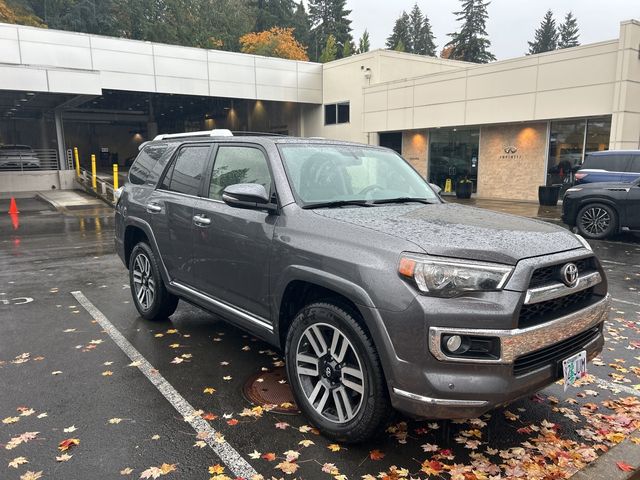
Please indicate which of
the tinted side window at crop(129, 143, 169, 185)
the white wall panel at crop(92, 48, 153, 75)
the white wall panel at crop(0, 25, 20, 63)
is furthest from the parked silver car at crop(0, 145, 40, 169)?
the tinted side window at crop(129, 143, 169, 185)

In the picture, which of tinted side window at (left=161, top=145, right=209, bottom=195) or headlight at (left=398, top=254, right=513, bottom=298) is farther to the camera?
tinted side window at (left=161, top=145, right=209, bottom=195)

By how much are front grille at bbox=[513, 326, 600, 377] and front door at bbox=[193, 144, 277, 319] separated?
1.77m

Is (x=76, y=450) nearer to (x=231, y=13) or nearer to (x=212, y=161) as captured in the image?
(x=212, y=161)

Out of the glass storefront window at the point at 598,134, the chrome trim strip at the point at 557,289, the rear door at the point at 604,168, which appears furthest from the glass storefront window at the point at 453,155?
the chrome trim strip at the point at 557,289

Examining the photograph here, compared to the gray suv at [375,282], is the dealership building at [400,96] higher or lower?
higher

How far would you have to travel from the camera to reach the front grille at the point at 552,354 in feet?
8.84

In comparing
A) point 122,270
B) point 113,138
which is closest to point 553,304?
point 122,270

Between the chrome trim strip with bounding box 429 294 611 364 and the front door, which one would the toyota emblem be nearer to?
the chrome trim strip with bounding box 429 294 611 364

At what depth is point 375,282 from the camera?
2.76 metres

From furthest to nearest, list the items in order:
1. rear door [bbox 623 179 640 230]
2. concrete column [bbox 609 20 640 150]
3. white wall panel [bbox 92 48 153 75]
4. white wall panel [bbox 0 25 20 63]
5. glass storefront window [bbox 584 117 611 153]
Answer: white wall panel [bbox 92 48 153 75], white wall panel [bbox 0 25 20 63], glass storefront window [bbox 584 117 611 153], concrete column [bbox 609 20 640 150], rear door [bbox 623 179 640 230]

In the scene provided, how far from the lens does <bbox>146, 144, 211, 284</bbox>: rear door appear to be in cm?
460

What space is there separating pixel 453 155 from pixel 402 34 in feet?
195

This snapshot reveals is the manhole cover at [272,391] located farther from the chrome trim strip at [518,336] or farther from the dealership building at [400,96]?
the dealership building at [400,96]

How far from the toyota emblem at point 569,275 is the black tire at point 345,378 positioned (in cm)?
119
